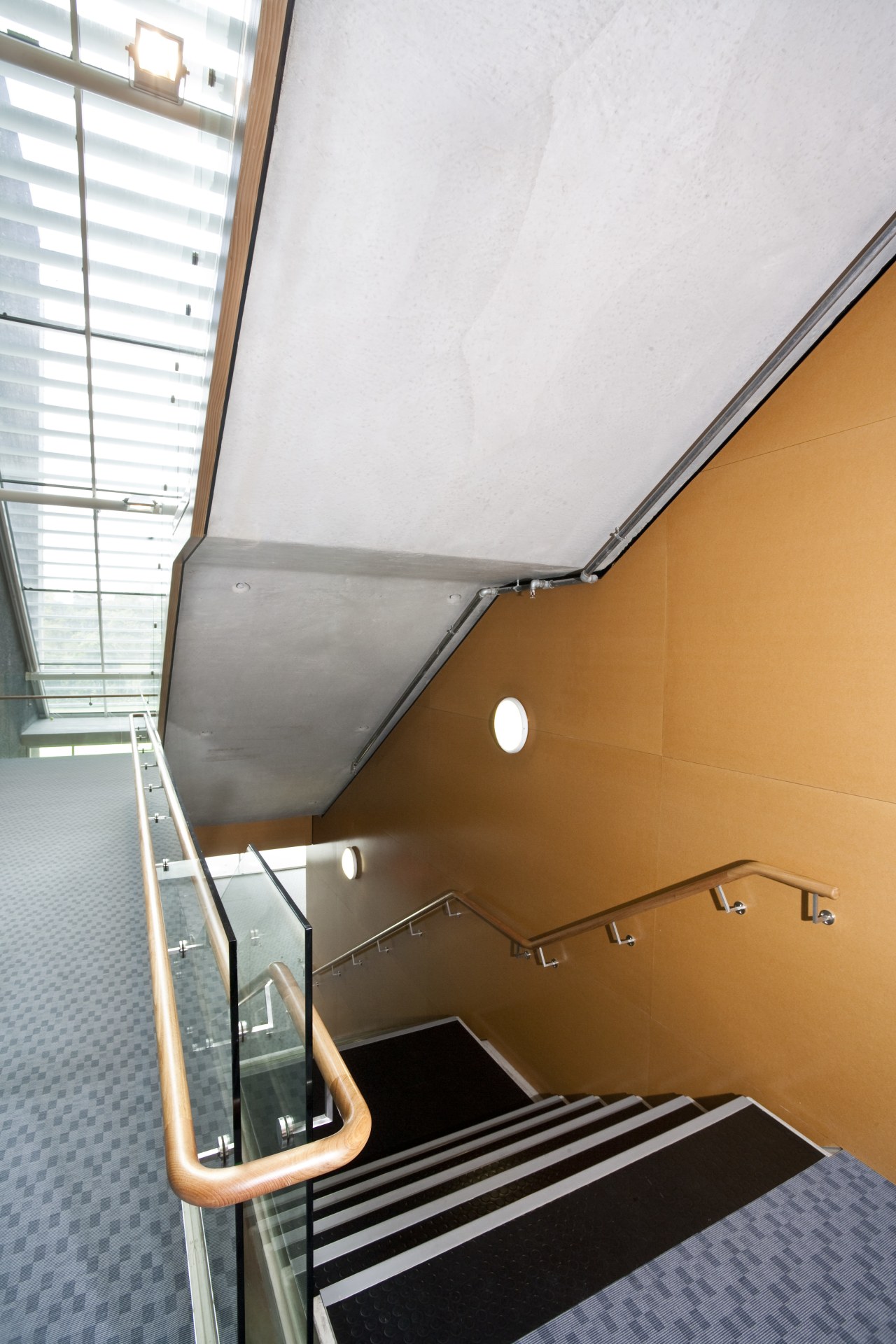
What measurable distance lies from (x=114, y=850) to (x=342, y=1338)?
3312 mm

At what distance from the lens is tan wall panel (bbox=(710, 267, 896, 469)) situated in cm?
226

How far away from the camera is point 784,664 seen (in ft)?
8.52

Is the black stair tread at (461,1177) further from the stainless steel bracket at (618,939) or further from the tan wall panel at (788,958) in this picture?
the stainless steel bracket at (618,939)

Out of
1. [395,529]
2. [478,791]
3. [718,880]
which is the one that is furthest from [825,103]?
[478,791]

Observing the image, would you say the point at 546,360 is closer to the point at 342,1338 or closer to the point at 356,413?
the point at 356,413

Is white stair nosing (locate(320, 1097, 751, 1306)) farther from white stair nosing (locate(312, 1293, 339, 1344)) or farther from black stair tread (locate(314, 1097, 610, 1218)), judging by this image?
black stair tread (locate(314, 1097, 610, 1218))

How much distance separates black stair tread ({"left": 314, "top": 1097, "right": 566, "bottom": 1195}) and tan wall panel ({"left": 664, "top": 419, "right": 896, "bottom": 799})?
2.22m

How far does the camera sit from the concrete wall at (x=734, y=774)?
2295mm

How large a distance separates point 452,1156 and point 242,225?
374 cm

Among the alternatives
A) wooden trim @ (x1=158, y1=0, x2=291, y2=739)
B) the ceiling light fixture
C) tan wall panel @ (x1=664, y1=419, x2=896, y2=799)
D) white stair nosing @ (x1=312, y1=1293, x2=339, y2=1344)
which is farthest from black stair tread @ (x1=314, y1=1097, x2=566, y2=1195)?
the ceiling light fixture

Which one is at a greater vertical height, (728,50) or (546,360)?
(728,50)

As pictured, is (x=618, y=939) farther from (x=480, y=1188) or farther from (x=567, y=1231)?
(x=567, y=1231)

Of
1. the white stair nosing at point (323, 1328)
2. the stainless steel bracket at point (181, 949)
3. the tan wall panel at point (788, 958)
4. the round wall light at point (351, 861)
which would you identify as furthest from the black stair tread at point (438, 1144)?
the round wall light at point (351, 861)

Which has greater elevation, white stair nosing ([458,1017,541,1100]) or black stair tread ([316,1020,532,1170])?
white stair nosing ([458,1017,541,1100])
